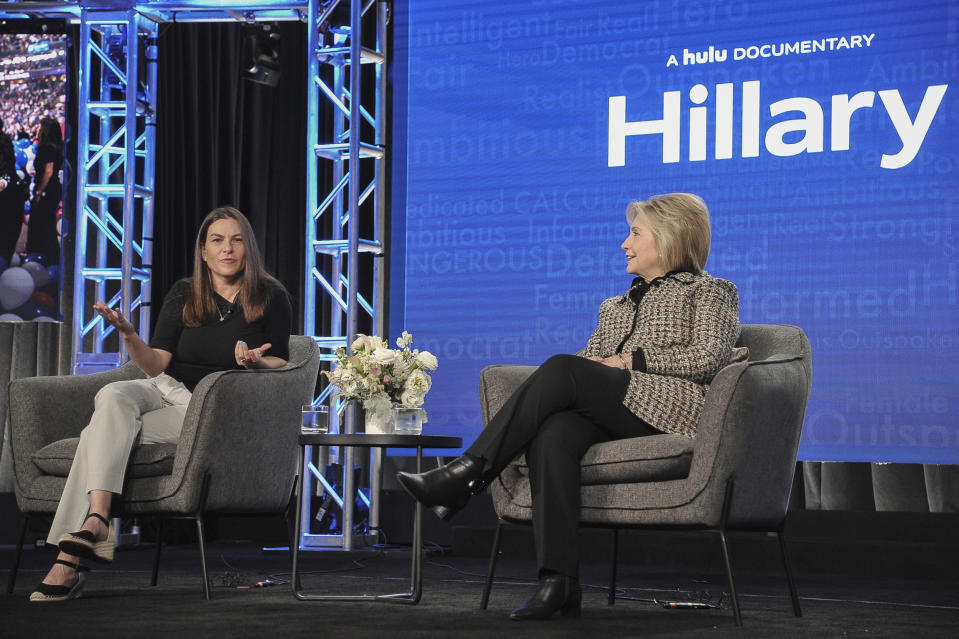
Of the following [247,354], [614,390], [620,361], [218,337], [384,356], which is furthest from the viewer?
[218,337]

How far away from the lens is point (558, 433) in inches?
107

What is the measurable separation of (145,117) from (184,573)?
2.54 metres

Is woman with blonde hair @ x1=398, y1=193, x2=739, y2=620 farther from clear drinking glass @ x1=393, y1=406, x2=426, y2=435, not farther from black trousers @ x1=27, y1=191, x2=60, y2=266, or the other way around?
black trousers @ x1=27, y1=191, x2=60, y2=266

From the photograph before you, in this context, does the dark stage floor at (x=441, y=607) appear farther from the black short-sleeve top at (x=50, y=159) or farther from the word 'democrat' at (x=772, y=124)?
the black short-sleeve top at (x=50, y=159)

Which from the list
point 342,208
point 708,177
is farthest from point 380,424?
point 342,208

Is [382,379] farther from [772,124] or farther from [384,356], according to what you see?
[772,124]

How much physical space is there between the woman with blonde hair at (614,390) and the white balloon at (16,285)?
153 inches

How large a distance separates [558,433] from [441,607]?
0.57 metres

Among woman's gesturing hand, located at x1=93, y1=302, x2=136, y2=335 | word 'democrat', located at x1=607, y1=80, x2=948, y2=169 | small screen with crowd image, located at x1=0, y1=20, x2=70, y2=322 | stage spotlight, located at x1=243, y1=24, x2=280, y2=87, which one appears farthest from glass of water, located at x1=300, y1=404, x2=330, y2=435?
small screen with crowd image, located at x1=0, y1=20, x2=70, y2=322

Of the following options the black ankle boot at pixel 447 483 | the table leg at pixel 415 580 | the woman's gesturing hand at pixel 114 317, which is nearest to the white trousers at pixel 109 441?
the woman's gesturing hand at pixel 114 317

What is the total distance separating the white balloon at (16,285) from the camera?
237 inches

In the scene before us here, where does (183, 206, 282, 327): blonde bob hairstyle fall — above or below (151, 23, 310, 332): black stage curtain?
below

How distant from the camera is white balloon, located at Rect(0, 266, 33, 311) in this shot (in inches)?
237

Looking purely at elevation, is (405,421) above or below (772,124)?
below
